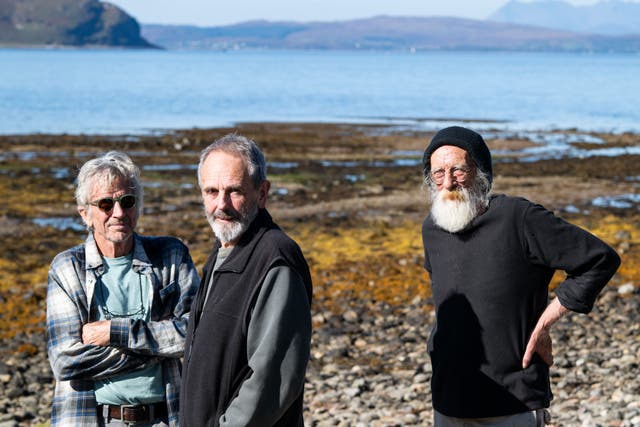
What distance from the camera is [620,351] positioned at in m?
11.0

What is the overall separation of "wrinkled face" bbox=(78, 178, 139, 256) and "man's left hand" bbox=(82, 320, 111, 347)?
0.36 m

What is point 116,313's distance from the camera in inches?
181

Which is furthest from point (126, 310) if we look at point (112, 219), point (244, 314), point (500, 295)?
point (500, 295)

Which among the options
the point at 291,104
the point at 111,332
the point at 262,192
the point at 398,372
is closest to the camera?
the point at 262,192

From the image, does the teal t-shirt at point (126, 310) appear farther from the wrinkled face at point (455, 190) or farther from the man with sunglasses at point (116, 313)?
the wrinkled face at point (455, 190)

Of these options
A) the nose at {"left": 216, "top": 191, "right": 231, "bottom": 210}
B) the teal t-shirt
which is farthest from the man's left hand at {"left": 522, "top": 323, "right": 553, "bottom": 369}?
Answer: the teal t-shirt

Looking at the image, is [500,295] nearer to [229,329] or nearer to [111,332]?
[229,329]

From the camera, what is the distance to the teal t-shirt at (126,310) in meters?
4.48

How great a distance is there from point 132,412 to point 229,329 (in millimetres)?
807

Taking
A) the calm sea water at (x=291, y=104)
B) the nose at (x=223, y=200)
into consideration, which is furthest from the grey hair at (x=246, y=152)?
the calm sea water at (x=291, y=104)

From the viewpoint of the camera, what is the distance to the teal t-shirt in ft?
14.7

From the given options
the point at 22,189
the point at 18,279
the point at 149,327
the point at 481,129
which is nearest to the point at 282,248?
the point at 149,327

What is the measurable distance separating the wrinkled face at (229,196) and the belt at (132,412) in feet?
2.89

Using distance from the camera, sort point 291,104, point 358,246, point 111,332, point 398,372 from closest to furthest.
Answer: point 111,332
point 398,372
point 358,246
point 291,104
